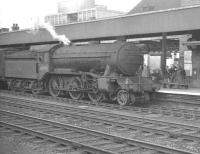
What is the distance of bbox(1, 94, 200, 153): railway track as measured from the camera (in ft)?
25.5

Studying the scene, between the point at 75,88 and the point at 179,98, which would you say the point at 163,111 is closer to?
the point at 179,98

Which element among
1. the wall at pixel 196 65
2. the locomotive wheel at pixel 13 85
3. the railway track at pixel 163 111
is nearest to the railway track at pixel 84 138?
the railway track at pixel 163 111

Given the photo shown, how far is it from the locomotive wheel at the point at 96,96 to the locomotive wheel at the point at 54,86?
2038 millimetres

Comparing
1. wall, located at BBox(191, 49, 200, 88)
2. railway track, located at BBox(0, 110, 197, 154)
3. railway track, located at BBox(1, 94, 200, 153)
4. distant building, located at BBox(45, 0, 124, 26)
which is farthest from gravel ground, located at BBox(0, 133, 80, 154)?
distant building, located at BBox(45, 0, 124, 26)

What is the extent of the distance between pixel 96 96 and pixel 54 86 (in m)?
2.70

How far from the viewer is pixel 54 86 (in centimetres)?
1683

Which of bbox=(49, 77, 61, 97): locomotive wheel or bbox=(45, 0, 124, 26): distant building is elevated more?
bbox=(45, 0, 124, 26): distant building

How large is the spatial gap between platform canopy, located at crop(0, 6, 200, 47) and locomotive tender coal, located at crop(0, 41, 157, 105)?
6.95 ft

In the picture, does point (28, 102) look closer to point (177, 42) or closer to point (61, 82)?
point (61, 82)

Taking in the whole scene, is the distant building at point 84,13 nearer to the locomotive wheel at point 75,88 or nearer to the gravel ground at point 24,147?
the locomotive wheel at point 75,88

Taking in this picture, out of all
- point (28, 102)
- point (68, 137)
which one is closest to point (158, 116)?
point (68, 137)

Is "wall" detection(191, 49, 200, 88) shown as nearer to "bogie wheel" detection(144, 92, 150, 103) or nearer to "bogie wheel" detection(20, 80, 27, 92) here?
"bogie wheel" detection(144, 92, 150, 103)

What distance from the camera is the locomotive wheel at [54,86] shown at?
1670cm

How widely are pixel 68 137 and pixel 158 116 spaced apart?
179 inches
